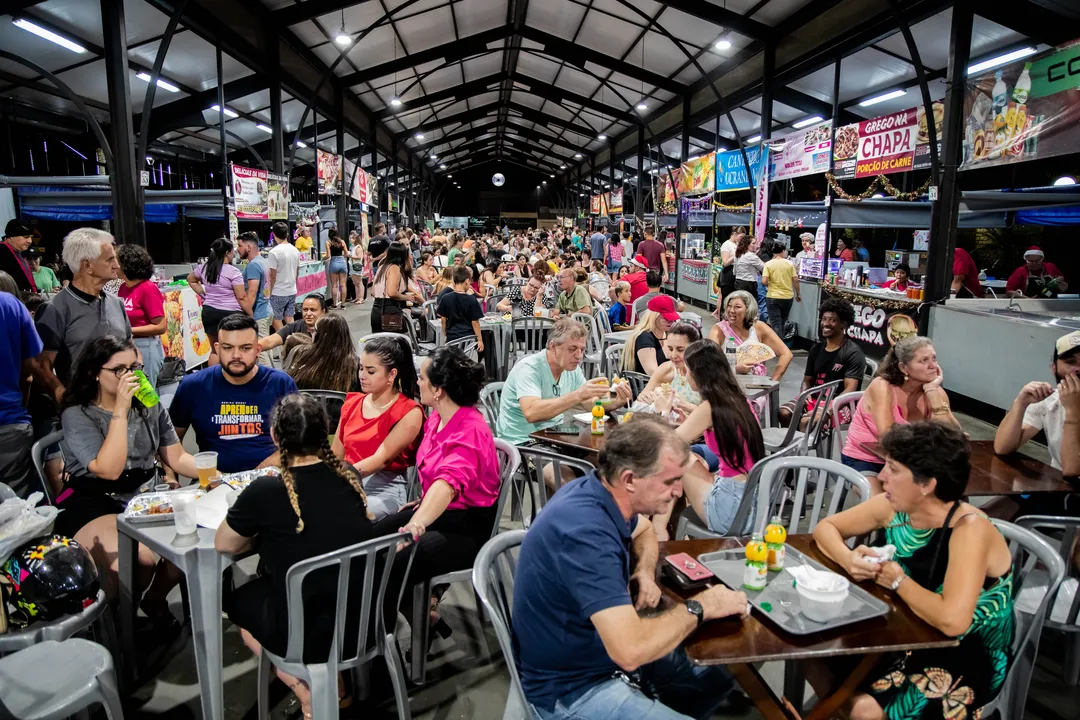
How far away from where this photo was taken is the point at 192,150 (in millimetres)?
18234

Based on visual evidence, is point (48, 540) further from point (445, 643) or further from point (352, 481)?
point (445, 643)

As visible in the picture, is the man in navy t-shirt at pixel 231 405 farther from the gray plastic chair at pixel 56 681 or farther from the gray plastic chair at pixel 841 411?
the gray plastic chair at pixel 841 411

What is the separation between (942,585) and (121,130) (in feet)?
26.1

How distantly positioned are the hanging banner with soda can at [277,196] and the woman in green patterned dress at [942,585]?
1041cm

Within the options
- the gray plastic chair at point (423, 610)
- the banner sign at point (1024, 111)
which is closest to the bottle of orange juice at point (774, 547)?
the gray plastic chair at point (423, 610)

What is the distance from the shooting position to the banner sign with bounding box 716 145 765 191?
40.6 feet

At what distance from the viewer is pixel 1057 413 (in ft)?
10.5

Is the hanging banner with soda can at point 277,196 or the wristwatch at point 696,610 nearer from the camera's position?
the wristwatch at point 696,610

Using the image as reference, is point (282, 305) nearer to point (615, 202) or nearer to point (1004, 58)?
point (1004, 58)

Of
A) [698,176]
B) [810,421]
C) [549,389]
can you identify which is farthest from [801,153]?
[549,389]

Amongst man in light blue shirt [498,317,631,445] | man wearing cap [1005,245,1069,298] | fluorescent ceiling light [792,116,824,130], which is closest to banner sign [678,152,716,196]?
fluorescent ceiling light [792,116,824,130]

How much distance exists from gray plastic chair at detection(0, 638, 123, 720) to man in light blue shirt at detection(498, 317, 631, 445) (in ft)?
6.92

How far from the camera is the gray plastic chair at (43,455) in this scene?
9.70ft

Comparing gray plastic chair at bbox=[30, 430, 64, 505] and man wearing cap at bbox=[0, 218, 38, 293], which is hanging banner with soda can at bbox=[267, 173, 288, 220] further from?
gray plastic chair at bbox=[30, 430, 64, 505]
